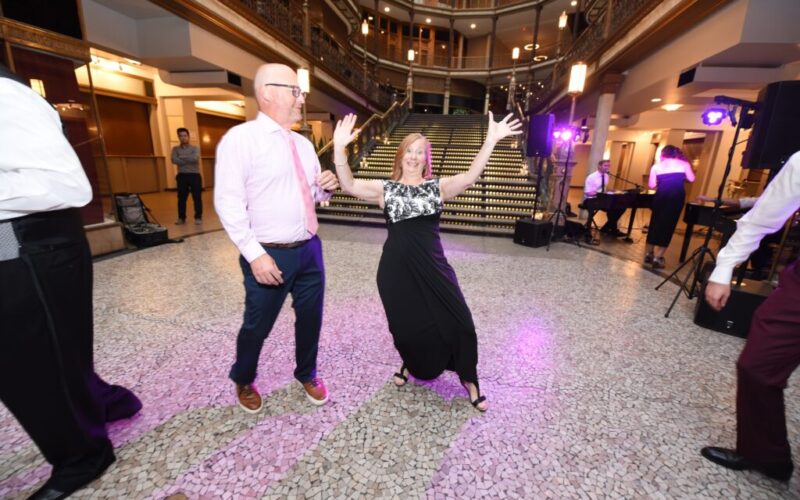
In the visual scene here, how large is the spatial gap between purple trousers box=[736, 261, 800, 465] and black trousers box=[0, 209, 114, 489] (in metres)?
2.54

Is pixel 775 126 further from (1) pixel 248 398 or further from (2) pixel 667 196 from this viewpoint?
(1) pixel 248 398

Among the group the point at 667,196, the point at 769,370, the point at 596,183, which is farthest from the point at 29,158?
the point at 596,183

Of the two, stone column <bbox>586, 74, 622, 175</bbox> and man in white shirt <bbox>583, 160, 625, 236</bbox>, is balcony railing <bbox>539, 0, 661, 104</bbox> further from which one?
man in white shirt <bbox>583, 160, 625, 236</bbox>

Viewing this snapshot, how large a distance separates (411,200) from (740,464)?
188 cm

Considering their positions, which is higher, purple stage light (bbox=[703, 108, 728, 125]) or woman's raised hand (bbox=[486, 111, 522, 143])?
purple stage light (bbox=[703, 108, 728, 125])

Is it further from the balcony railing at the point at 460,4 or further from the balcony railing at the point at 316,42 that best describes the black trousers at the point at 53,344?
the balcony railing at the point at 460,4

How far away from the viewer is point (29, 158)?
1.01 metres

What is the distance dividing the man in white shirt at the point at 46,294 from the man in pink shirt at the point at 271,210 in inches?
18.6

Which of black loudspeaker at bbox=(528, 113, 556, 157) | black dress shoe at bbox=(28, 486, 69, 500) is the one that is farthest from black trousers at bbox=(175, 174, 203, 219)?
black loudspeaker at bbox=(528, 113, 556, 157)

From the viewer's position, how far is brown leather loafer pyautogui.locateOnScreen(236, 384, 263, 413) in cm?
174

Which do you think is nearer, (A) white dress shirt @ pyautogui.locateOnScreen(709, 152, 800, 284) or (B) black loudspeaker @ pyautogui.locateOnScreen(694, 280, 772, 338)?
(A) white dress shirt @ pyautogui.locateOnScreen(709, 152, 800, 284)

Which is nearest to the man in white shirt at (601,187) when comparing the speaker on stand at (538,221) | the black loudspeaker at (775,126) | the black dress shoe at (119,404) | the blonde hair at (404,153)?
the speaker on stand at (538,221)

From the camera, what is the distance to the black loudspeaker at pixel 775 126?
2585 mm

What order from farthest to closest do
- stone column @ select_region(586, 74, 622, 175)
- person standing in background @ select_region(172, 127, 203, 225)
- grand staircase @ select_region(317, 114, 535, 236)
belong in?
1. stone column @ select_region(586, 74, 622, 175)
2. grand staircase @ select_region(317, 114, 535, 236)
3. person standing in background @ select_region(172, 127, 203, 225)
